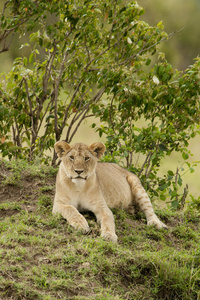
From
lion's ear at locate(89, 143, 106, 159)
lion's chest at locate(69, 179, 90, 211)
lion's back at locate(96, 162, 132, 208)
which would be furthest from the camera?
lion's back at locate(96, 162, 132, 208)

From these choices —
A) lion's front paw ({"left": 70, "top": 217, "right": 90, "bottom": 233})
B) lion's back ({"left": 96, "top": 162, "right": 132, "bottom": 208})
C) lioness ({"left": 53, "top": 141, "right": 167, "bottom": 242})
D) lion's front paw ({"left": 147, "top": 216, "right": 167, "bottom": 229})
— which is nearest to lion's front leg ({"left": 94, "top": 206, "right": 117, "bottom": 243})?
lioness ({"left": 53, "top": 141, "right": 167, "bottom": 242})

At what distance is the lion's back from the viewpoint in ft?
18.5

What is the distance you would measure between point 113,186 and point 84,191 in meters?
0.74

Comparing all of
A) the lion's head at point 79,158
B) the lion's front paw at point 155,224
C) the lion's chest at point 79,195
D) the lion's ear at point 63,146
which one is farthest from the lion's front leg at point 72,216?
the lion's front paw at point 155,224

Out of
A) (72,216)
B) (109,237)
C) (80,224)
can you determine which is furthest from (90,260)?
(72,216)

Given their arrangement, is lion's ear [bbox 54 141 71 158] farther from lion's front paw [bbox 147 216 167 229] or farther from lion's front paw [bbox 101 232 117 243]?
lion's front paw [bbox 147 216 167 229]

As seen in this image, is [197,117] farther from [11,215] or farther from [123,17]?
[11,215]

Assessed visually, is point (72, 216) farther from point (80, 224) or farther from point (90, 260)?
point (90, 260)

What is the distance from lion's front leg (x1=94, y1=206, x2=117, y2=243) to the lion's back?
1.80 ft

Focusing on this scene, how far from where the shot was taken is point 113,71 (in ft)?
22.2

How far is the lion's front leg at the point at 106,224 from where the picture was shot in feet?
15.0

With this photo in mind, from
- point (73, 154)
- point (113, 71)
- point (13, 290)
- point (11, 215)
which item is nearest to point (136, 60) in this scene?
point (113, 71)

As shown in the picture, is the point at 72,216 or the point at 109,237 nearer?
the point at 109,237

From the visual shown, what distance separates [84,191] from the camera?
5113mm
